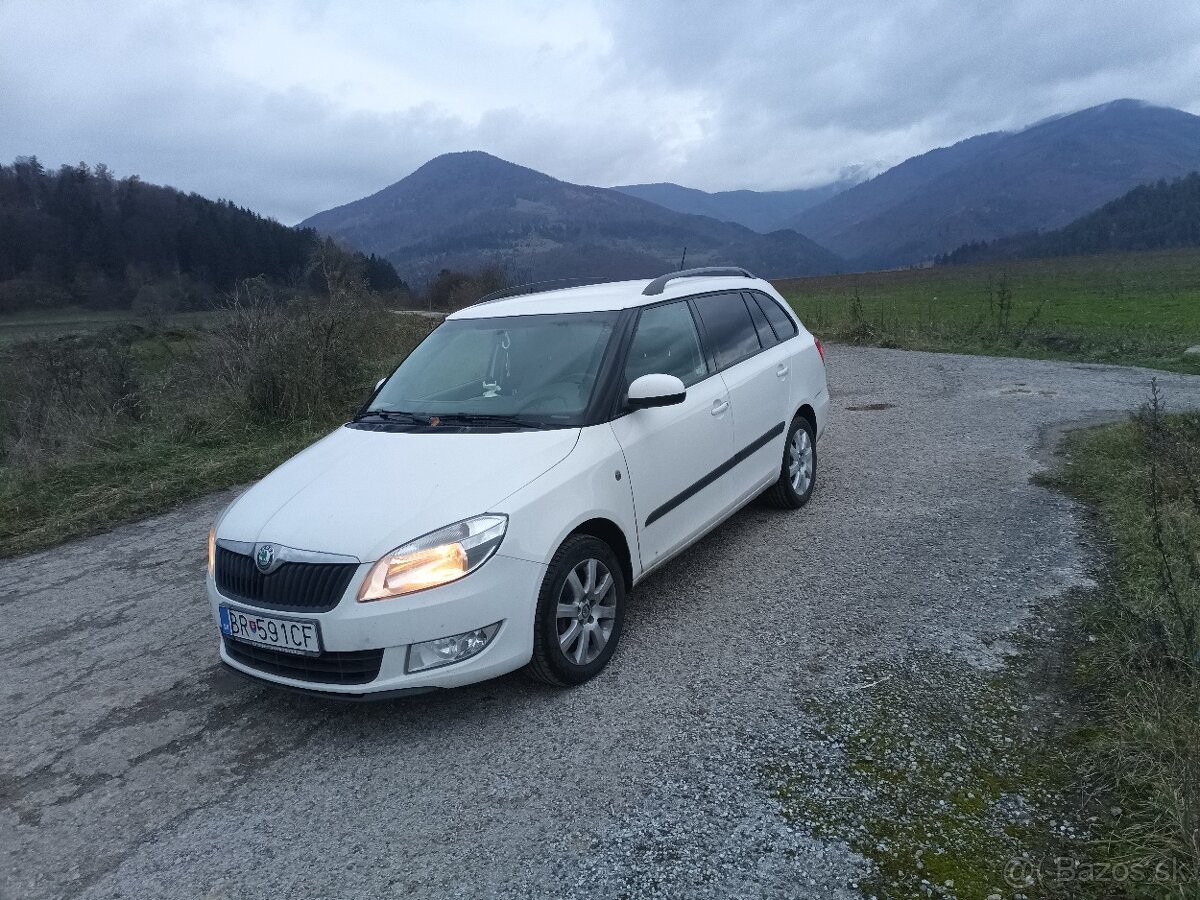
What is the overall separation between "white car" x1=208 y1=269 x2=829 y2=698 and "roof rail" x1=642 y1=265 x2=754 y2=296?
0.13 feet

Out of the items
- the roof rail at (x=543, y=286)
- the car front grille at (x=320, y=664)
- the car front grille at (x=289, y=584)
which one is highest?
the roof rail at (x=543, y=286)

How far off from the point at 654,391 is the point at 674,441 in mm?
421

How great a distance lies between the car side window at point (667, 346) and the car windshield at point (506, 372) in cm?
19

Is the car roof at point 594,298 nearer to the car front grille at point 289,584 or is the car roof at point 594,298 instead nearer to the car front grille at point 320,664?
the car front grille at point 289,584

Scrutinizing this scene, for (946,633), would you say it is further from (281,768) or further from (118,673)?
(118,673)

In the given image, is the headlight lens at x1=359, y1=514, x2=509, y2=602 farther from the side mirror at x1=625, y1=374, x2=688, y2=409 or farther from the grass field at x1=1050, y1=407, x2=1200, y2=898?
the grass field at x1=1050, y1=407, x2=1200, y2=898

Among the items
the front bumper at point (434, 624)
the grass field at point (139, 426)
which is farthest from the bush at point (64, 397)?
the front bumper at point (434, 624)

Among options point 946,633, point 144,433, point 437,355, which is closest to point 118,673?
point 437,355

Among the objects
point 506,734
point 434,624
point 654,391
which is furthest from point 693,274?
point 506,734

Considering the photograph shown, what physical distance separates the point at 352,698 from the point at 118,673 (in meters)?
1.80

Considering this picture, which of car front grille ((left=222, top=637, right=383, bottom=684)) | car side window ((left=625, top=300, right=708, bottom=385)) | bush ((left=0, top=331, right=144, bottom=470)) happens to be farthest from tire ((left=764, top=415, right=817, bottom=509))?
bush ((left=0, top=331, right=144, bottom=470))

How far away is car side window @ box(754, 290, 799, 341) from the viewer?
5836 mm

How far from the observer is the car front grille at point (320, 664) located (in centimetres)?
315

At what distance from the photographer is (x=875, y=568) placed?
15.5 feet
